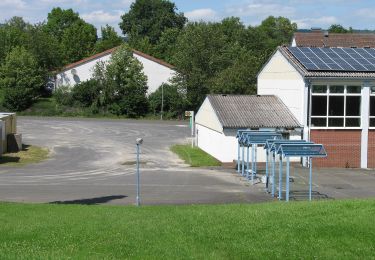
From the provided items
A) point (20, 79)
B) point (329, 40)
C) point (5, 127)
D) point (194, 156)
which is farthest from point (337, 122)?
point (20, 79)

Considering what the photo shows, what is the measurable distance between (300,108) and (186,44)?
35481 millimetres

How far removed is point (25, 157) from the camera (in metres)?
39.2

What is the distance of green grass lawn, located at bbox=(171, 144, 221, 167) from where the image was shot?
123ft

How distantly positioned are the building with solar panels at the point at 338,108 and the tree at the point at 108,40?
218 feet

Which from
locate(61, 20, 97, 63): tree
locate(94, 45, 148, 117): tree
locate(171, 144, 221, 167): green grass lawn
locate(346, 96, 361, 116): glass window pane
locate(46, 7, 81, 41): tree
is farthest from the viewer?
locate(46, 7, 81, 41): tree

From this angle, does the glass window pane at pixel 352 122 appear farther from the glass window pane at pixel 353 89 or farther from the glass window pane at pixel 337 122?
the glass window pane at pixel 353 89

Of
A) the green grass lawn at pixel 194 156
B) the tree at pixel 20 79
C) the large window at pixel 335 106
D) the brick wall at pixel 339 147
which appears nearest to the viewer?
the green grass lawn at pixel 194 156

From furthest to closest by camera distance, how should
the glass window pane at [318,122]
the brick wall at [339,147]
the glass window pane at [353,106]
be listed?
the glass window pane at [353,106]
the glass window pane at [318,122]
the brick wall at [339,147]

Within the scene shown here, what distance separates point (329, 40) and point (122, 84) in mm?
26902

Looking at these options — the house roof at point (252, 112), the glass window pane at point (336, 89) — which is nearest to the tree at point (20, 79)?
the house roof at point (252, 112)

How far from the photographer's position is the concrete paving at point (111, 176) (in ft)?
84.8

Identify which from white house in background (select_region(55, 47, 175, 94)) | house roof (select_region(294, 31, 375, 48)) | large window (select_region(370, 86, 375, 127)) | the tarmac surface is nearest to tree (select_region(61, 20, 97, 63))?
white house in background (select_region(55, 47, 175, 94))

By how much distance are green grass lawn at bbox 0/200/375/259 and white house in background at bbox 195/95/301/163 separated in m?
22.7

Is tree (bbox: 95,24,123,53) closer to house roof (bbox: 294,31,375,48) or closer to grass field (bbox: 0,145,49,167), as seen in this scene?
house roof (bbox: 294,31,375,48)
